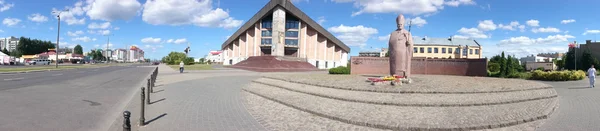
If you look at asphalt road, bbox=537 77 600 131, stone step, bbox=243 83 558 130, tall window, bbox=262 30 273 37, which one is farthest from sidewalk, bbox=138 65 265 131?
tall window, bbox=262 30 273 37

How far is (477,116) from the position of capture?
22.8ft

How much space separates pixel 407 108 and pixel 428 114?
800 mm

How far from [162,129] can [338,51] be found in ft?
199

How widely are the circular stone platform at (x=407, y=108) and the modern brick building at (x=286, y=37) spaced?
40793 mm

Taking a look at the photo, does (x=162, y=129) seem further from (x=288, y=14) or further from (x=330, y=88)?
(x=288, y=14)

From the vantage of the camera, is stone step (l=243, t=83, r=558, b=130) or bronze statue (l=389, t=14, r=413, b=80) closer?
stone step (l=243, t=83, r=558, b=130)

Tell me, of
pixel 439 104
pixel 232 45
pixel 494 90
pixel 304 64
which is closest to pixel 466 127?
pixel 439 104

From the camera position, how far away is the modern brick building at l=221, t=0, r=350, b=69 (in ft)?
170

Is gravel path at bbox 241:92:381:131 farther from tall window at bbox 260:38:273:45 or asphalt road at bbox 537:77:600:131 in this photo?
tall window at bbox 260:38:273:45

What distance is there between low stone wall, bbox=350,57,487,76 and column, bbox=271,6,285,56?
1220 inches

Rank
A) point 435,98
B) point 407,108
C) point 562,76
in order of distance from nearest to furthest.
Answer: point 407,108, point 435,98, point 562,76

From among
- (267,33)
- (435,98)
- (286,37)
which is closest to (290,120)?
(435,98)

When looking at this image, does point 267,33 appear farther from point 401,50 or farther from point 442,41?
point 442,41

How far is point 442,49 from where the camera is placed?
81.1 metres
